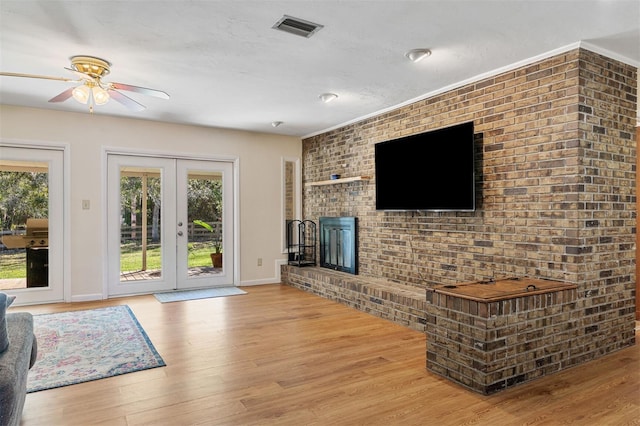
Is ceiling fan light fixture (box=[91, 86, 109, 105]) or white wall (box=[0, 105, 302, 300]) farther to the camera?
white wall (box=[0, 105, 302, 300])

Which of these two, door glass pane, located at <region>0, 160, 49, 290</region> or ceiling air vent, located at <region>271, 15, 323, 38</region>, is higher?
ceiling air vent, located at <region>271, 15, 323, 38</region>

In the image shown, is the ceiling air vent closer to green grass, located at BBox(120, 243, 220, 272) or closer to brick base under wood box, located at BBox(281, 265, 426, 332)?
brick base under wood box, located at BBox(281, 265, 426, 332)

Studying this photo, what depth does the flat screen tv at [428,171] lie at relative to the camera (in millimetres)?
3861

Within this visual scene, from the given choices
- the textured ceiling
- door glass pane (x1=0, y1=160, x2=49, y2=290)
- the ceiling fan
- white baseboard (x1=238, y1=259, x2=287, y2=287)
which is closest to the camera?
the textured ceiling

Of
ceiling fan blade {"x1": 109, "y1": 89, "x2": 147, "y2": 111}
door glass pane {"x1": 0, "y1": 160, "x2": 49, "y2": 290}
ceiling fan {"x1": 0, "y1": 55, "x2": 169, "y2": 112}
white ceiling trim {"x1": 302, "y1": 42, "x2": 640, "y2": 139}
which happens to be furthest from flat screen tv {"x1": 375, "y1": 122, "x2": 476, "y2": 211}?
door glass pane {"x1": 0, "y1": 160, "x2": 49, "y2": 290}

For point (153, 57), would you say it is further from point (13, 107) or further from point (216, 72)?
point (13, 107)

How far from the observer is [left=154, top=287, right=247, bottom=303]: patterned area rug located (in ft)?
18.0

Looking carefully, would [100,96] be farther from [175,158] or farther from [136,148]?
[175,158]

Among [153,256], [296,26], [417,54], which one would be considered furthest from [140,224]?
[417,54]

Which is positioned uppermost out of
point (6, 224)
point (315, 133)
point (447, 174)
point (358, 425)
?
point (315, 133)

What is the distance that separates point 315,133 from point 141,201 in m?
2.65

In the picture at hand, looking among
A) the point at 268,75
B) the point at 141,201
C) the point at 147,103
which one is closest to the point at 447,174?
the point at 268,75

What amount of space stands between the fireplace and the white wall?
2.73ft

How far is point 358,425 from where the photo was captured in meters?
2.27
